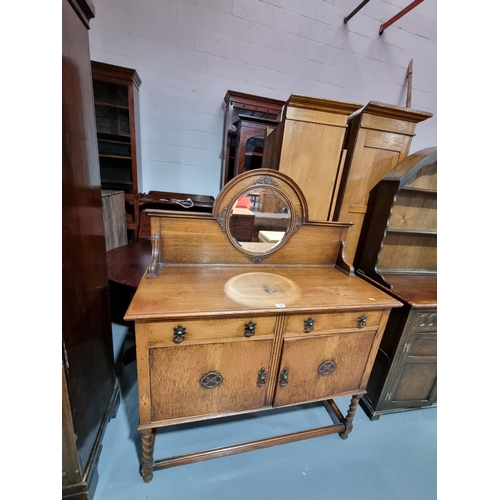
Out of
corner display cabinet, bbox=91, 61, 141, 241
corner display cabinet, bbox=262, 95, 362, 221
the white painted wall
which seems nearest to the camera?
corner display cabinet, bbox=262, 95, 362, 221

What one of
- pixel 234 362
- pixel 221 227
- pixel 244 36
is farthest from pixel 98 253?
pixel 244 36

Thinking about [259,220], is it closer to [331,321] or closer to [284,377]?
[331,321]

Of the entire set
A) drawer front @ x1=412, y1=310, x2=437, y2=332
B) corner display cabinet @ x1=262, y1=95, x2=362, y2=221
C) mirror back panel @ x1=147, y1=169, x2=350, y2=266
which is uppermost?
corner display cabinet @ x1=262, y1=95, x2=362, y2=221

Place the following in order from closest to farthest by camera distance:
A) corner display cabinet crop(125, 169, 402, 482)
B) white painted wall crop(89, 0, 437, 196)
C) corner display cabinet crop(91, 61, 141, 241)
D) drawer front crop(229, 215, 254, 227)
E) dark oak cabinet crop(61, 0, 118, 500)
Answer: dark oak cabinet crop(61, 0, 118, 500) → corner display cabinet crop(125, 169, 402, 482) → drawer front crop(229, 215, 254, 227) → corner display cabinet crop(91, 61, 141, 241) → white painted wall crop(89, 0, 437, 196)

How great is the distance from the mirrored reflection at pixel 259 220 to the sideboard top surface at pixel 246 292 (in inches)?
5.8

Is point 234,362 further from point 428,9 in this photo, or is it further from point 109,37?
point 428,9

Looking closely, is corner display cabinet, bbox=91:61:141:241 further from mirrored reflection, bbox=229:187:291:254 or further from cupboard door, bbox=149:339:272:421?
cupboard door, bbox=149:339:272:421

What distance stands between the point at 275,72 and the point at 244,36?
48 centimetres

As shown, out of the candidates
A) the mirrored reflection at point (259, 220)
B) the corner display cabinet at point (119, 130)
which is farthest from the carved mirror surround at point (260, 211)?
the corner display cabinet at point (119, 130)

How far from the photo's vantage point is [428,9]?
9.81 feet

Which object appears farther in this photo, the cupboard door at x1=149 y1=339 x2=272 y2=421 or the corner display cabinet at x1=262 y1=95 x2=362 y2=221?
the corner display cabinet at x1=262 y1=95 x2=362 y2=221

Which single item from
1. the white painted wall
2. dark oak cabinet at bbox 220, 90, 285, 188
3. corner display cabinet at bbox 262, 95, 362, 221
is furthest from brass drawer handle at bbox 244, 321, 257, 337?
the white painted wall

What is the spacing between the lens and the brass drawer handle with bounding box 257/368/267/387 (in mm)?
1042

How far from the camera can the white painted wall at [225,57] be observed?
2391 mm
